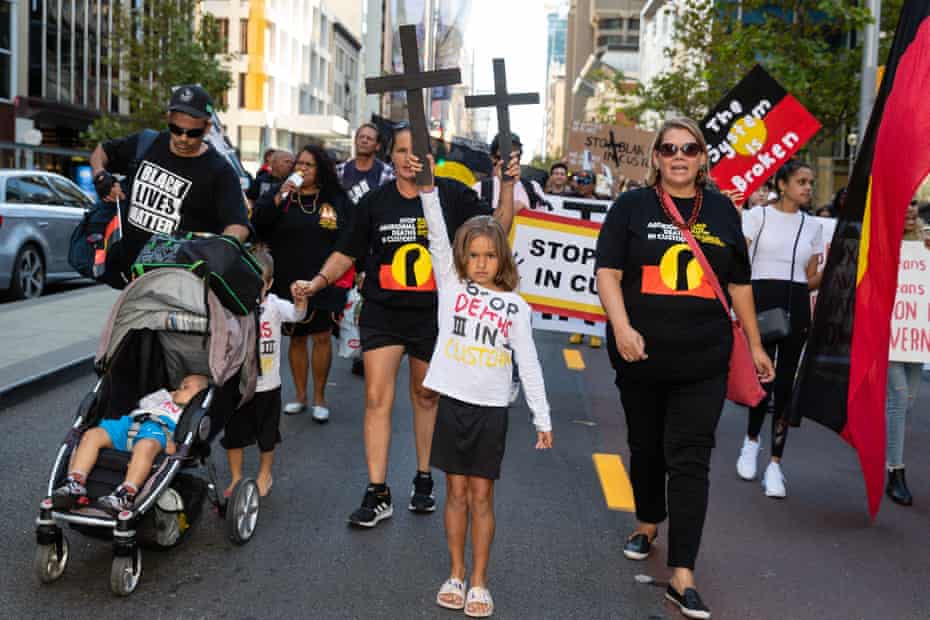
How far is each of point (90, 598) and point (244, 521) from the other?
0.93 m

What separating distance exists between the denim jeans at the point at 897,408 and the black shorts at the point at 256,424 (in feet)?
11.2

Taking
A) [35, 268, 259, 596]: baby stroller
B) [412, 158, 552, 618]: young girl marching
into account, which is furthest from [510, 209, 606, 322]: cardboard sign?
[412, 158, 552, 618]: young girl marching

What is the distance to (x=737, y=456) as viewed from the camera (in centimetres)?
802

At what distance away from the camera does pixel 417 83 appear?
18.2ft

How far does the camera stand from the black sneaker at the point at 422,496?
20.0 ft

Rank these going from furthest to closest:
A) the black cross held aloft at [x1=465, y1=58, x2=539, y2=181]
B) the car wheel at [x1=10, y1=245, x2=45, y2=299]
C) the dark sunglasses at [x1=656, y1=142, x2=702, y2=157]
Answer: the car wheel at [x1=10, y1=245, x2=45, y2=299] → the black cross held aloft at [x1=465, y1=58, x2=539, y2=181] → the dark sunglasses at [x1=656, y1=142, x2=702, y2=157]

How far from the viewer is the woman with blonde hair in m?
4.84

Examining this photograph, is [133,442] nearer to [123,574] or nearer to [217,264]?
[123,574]

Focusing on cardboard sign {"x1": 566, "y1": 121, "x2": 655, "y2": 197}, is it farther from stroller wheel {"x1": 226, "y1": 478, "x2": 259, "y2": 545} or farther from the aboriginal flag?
stroller wheel {"x1": 226, "y1": 478, "x2": 259, "y2": 545}

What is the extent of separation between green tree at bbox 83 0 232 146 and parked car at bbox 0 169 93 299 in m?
18.9

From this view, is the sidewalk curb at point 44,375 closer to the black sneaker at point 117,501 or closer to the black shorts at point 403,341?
the black shorts at point 403,341

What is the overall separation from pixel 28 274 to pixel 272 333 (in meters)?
10.7

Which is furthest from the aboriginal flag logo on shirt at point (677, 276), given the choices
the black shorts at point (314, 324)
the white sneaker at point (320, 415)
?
the white sneaker at point (320, 415)

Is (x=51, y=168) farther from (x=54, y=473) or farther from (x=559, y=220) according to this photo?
(x=54, y=473)
